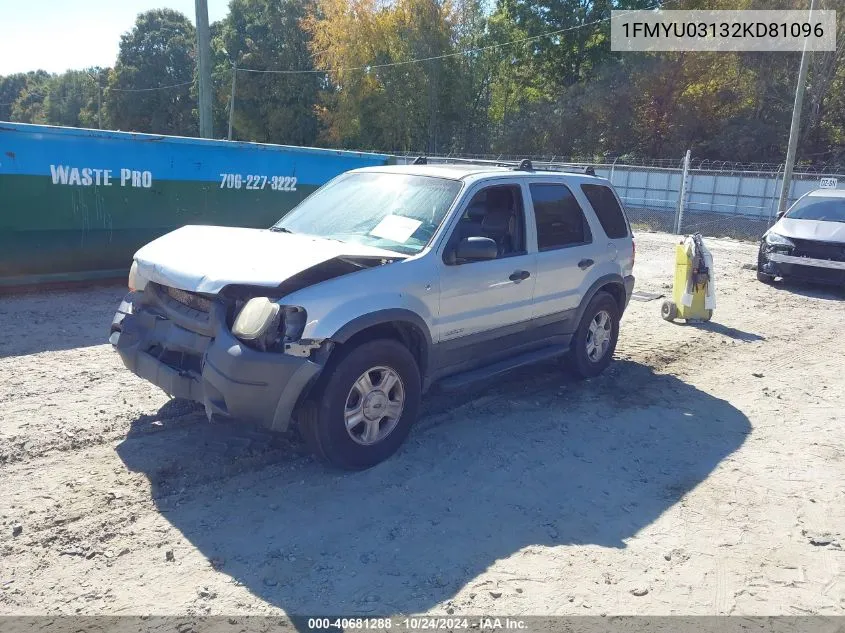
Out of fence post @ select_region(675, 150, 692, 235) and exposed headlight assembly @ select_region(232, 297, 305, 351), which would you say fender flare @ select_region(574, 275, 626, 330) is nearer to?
exposed headlight assembly @ select_region(232, 297, 305, 351)

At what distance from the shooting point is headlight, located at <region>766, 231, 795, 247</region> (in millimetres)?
11803

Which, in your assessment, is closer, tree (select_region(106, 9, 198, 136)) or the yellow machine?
the yellow machine

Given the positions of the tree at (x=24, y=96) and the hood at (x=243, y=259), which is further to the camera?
the tree at (x=24, y=96)

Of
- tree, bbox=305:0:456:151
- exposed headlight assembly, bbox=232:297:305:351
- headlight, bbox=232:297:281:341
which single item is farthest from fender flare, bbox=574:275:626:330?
tree, bbox=305:0:456:151

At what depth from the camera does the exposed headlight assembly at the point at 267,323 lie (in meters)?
3.90

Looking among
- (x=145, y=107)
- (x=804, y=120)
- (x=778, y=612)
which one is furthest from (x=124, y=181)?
(x=145, y=107)

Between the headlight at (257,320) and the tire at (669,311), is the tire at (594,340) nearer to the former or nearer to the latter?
the tire at (669,311)

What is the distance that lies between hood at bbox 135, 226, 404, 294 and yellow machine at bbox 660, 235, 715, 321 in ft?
18.7

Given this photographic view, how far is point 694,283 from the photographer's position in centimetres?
900

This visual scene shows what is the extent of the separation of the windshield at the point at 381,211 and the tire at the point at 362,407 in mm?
818

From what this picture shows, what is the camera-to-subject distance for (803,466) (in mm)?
4891

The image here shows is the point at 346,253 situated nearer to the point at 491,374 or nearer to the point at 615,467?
the point at 491,374

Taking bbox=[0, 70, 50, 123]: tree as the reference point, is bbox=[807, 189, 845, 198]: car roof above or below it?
below

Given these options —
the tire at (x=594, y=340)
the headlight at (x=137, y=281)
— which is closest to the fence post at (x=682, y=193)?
the tire at (x=594, y=340)
